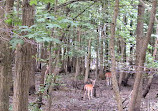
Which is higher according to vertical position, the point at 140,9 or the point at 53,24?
the point at 140,9

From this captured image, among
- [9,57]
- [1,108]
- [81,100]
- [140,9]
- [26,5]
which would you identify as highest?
[140,9]

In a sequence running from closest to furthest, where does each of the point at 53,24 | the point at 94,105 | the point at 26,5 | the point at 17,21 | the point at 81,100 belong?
1. the point at 53,24
2. the point at 17,21
3. the point at 26,5
4. the point at 94,105
5. the point at 81,100

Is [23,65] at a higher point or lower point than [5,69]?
higher

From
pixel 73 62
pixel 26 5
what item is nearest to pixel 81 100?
pixel 26 5

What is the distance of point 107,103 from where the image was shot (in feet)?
36.8

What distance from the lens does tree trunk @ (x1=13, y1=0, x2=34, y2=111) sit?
483 cm

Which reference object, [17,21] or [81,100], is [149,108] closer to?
[81,100]

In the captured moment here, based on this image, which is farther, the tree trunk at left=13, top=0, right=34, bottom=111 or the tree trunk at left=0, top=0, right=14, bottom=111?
the tree trunk at left=0, top=0, right=14, bottom=111

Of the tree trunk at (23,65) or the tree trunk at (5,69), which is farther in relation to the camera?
the tree trunk at (5,69)

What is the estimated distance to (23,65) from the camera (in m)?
4.89

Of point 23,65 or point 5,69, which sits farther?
point 5,69

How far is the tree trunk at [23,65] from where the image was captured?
483 centimetres

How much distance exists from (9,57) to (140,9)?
6.88m

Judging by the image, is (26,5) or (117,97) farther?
(117,97)
